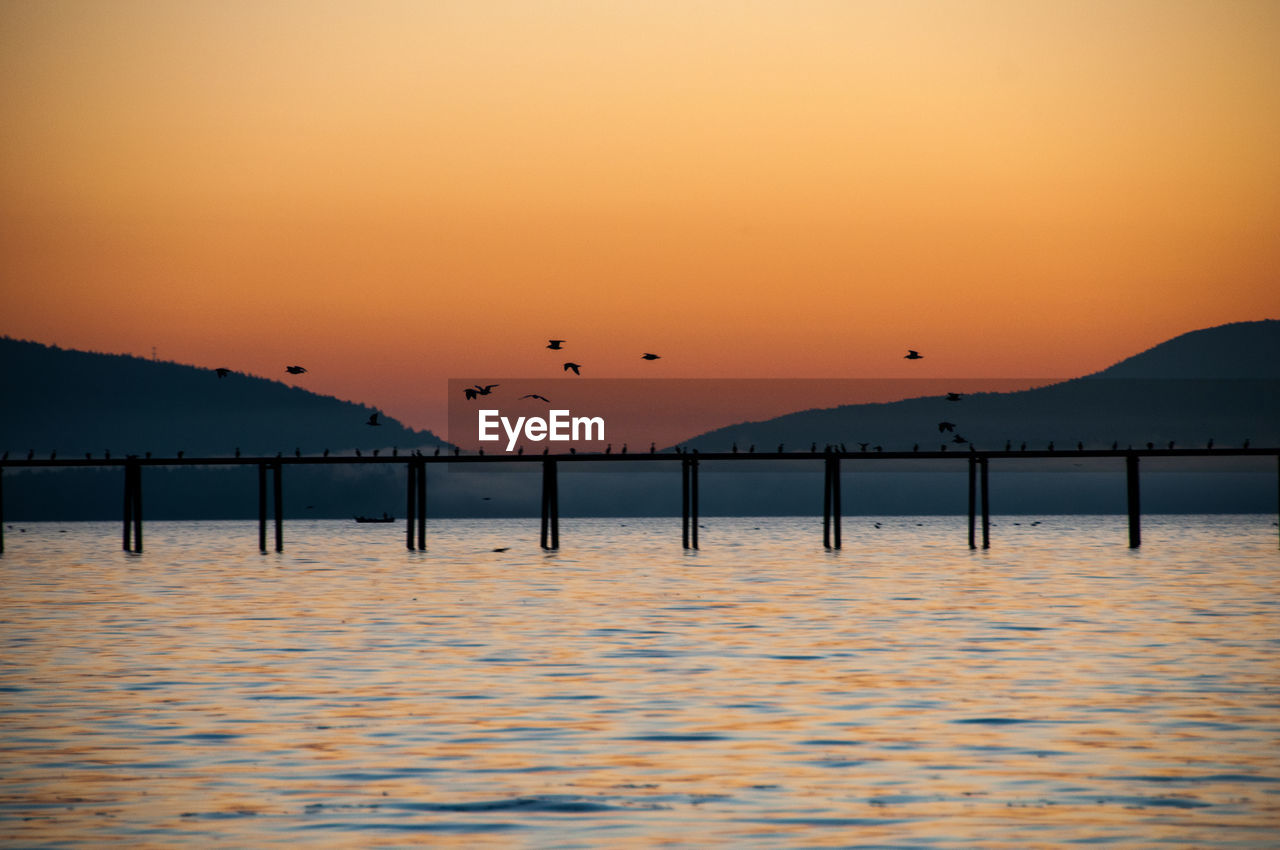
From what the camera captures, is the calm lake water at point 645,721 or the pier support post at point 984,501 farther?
the pier support post at point 984,501

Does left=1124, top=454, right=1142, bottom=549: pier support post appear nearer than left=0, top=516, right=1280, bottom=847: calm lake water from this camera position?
No

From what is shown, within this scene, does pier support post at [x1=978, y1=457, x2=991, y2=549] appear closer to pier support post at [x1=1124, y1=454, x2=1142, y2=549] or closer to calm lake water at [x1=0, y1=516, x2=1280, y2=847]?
pier support post at [x1=1124, y1=454, x2=1142, y2=549]

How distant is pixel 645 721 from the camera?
2389cm

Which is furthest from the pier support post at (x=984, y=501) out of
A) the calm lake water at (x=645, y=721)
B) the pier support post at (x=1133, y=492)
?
the calm lake water at (x=645, y=721)

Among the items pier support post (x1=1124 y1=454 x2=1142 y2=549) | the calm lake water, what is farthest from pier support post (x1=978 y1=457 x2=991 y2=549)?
the calm lake water

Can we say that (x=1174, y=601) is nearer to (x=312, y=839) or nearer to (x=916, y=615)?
(x=916, y=615)

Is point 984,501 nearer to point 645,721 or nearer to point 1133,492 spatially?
point 1133,492

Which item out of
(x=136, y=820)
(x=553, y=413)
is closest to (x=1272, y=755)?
(x=136, y=820)

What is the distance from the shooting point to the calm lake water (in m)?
16.6

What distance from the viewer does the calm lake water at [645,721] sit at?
16641mm

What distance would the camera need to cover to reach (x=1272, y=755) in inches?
795

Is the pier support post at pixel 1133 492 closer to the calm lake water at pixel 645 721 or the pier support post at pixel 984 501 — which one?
the pier support post at pixel 984 501

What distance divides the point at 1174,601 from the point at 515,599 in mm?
19675

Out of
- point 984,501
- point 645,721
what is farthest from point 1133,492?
point 645,721
